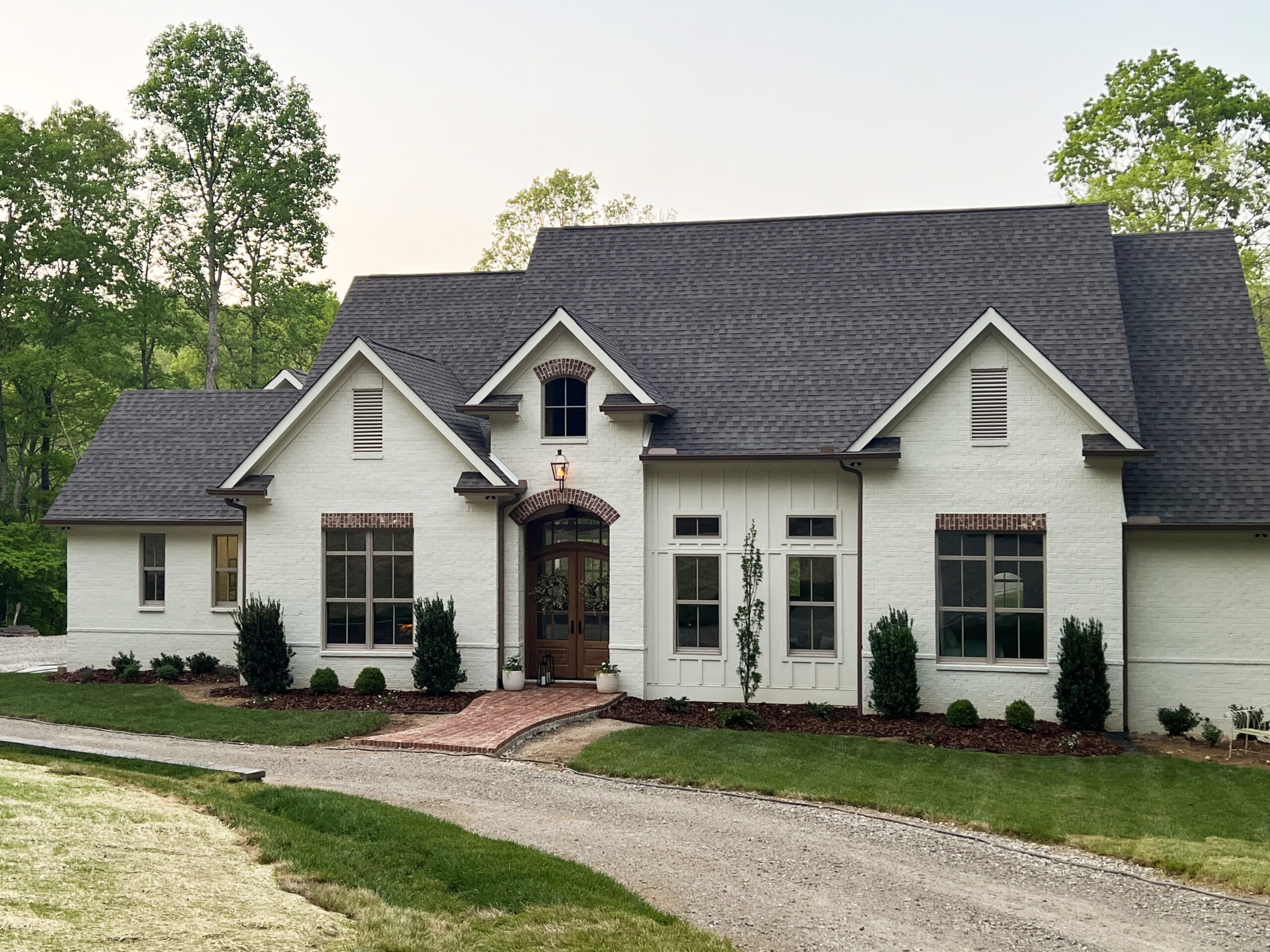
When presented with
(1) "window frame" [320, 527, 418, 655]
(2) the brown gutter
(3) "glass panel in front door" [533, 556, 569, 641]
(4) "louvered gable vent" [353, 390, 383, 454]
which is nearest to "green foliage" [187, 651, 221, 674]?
(1) "window frame" [320, 527, 418, 655]

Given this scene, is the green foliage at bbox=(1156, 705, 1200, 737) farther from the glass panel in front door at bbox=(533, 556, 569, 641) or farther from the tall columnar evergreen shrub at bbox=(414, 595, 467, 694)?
the tall columnar evergreen shrub at bbox=(414, 595, 467, 694)

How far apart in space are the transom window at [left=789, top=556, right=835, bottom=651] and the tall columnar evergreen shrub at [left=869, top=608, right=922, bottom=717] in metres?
1.18

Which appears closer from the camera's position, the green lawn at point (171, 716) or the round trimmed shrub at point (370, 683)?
the green lawn at point (171, 716)

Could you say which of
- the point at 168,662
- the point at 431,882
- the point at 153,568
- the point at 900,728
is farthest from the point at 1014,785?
the point at 153,568

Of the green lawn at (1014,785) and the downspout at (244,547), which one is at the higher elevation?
the downspout at (244,547)

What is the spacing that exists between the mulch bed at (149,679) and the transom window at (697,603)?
909 centimetres

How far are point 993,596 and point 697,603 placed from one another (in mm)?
5080

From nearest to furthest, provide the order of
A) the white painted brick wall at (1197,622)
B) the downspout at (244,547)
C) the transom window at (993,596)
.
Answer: the white painted brick wall at (1197,622) < the transom window at (993,596) < the downspout at (244,547)

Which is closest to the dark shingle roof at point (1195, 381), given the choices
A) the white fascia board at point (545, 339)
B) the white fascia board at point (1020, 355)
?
the white fascia board at point (1020, 355)

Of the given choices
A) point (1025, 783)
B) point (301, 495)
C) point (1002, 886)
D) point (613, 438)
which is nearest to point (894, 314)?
point (613, 438)

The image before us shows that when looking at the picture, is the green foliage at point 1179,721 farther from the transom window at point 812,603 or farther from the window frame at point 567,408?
the window frame at point 567,408

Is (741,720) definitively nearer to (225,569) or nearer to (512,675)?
(512,675)

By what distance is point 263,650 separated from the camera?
21.1 m

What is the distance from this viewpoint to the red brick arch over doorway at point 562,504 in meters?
20.9
